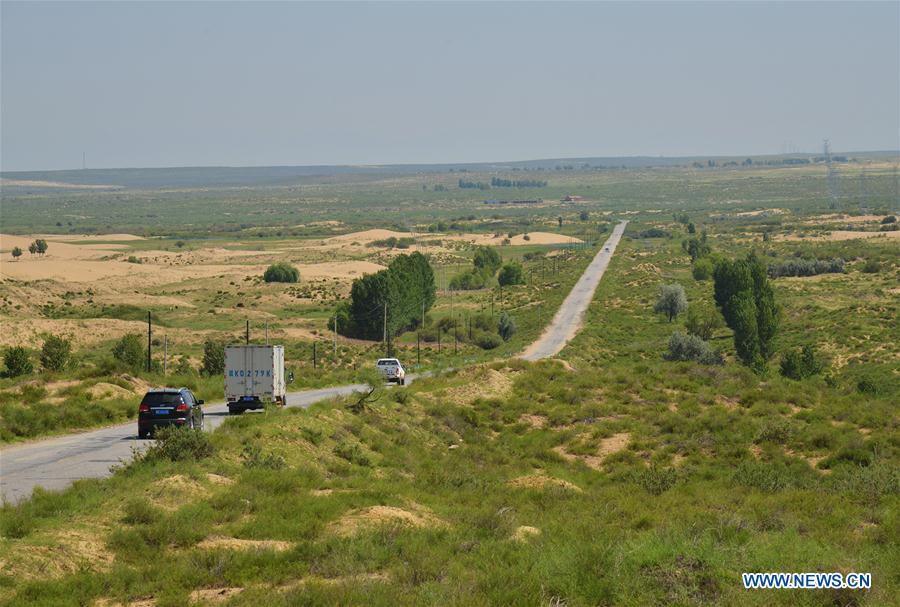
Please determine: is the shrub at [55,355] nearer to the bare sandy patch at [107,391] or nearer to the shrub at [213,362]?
the shrub at [213,362]

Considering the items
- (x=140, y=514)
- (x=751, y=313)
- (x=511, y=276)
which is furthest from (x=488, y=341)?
(x=140, y=514)

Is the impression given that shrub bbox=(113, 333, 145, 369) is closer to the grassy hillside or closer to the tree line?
the tree line

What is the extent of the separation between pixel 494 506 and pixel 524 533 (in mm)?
2797

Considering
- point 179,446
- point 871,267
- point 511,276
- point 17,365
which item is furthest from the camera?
point 511,276

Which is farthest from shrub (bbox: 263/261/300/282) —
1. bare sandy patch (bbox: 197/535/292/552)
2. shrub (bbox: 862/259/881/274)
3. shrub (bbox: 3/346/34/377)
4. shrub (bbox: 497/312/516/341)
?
bare sandy patch (bbox: 197/535/292/552)

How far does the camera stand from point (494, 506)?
22594 mm

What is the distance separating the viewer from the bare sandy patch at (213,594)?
15797mm

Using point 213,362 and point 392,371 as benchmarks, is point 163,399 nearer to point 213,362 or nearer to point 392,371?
point 392,371

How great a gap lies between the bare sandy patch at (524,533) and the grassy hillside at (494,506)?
5 centimetres

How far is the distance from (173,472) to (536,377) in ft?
89.8

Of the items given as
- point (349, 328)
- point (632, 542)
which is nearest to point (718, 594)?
point (632, 542)

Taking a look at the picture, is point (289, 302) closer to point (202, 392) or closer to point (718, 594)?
point (202, 392)

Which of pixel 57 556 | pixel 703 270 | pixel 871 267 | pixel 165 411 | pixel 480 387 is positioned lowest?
pixel 703 270

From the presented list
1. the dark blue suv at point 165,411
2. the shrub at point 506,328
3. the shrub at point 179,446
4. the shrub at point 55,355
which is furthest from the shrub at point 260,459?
the shrub at point 506,328
